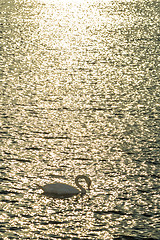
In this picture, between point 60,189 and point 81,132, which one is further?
point 81,132

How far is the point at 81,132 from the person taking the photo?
39.6m

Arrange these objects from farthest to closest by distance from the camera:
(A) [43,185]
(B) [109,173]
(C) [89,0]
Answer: (C) [89,0], (B) [109,173], (A) [43,185]

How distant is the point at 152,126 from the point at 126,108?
4.88 metres

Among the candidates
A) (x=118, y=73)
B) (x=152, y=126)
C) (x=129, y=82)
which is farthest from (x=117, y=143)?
(x=118, y=73)

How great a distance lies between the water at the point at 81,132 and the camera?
26672 mm

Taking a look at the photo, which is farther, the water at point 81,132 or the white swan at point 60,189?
the white swan at point 60,189

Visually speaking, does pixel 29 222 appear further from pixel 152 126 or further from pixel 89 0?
pixel 89 0

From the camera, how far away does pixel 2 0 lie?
123 m

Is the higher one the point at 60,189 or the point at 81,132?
the point at 81,132

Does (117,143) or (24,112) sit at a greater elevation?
(24,112)

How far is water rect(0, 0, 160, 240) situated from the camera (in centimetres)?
2667

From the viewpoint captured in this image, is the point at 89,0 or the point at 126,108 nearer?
the point at 126,108

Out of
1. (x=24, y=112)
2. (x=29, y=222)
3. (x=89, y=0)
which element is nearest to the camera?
(x=29, y=222)

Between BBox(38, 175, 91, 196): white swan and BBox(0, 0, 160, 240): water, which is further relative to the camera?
BBox(38, 175, 91, 196): white swan
